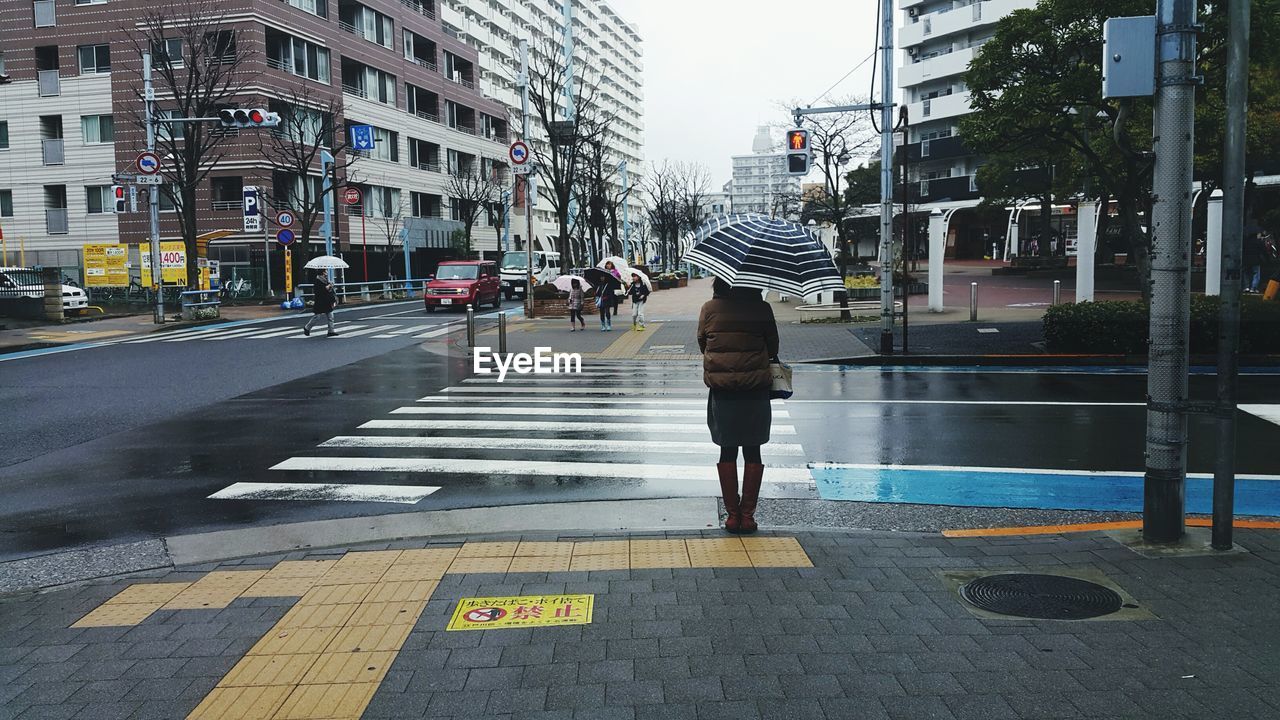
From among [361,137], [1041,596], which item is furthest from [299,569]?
[361,137]

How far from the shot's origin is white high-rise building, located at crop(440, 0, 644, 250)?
3155 inches

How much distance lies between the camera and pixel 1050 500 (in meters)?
7.41

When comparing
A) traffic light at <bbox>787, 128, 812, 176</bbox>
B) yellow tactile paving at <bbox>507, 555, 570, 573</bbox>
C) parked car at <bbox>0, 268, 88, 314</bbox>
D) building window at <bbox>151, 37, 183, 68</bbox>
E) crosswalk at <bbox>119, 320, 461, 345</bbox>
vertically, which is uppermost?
building window at <bbox>151, 37, 183, 68</bbox>

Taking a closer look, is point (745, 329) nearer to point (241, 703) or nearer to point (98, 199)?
point (241, 703)

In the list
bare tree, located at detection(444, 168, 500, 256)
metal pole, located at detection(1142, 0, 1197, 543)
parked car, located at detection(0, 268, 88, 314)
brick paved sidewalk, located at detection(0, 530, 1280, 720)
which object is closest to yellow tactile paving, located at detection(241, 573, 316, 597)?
brick paved sidewalk, located at detection(0, 530, 1280, 720)

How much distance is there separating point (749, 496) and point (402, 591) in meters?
2.40

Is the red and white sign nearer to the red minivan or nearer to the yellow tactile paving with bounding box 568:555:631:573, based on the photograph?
the red minivan

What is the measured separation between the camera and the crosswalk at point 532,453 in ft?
25.9

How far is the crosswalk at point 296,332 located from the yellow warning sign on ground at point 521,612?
19263 mm

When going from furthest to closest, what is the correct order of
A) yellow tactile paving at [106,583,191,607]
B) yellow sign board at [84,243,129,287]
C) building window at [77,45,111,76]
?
building window at [77,45,111,76], yellow sign board at [84,243,129,287], yellow tactile paving at [106,583,191,607]

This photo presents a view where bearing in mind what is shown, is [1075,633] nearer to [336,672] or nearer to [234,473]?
[336,672]

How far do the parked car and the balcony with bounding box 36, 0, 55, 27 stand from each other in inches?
921

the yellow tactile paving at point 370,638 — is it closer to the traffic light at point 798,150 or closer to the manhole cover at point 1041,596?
the manhole cover at point 1041,596

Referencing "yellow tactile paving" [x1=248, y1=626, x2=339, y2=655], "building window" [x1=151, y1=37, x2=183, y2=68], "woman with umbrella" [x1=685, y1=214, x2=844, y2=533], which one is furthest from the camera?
"building window" [x1=151, y1=37, x2=183, y2=68]
